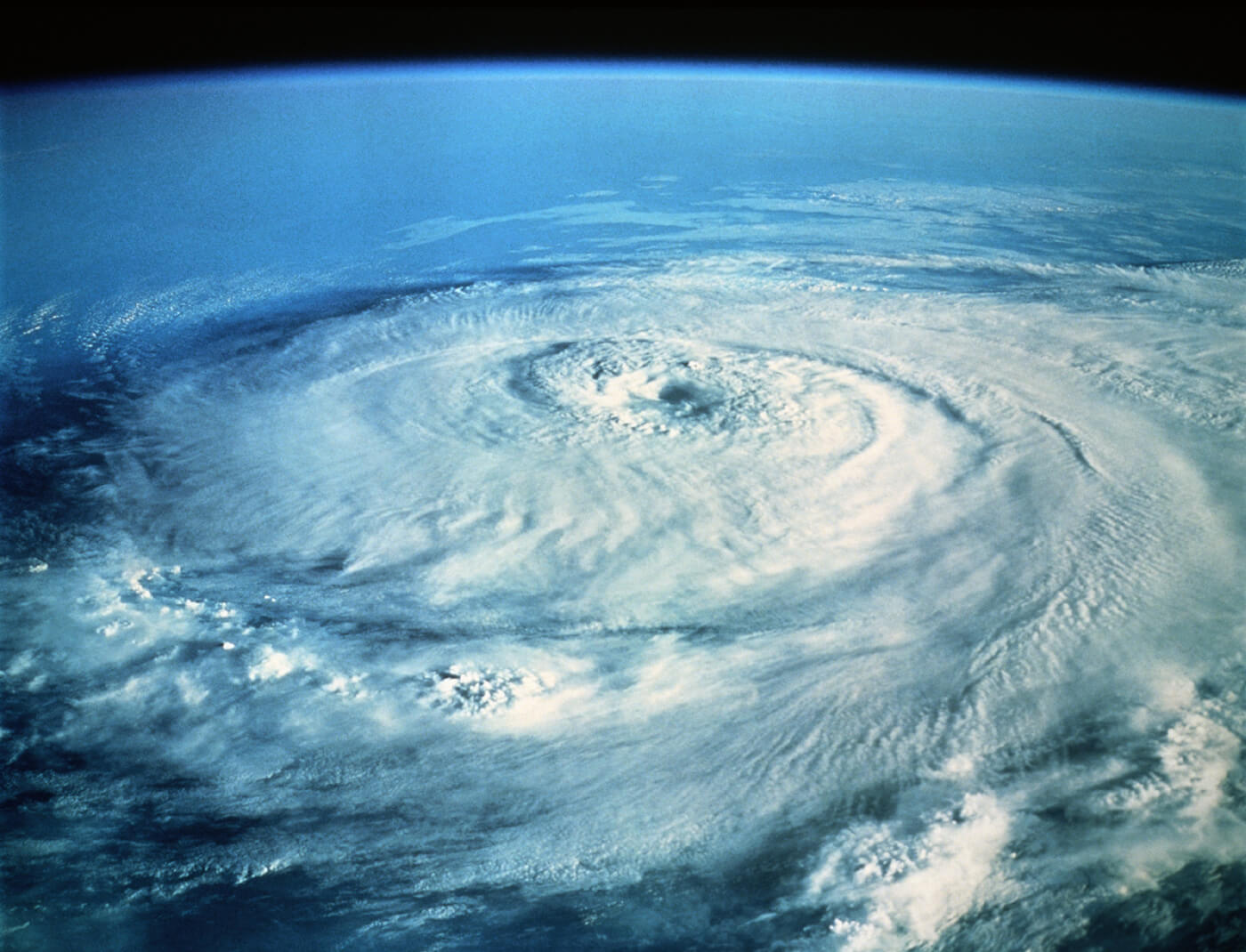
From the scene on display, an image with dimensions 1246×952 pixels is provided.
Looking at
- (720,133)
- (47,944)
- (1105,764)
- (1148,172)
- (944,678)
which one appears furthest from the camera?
(720,133)

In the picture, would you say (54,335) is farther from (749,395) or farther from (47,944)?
(47,944)

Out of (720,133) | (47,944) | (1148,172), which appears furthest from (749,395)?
(720,133)

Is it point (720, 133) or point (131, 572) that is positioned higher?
point (720, 133)

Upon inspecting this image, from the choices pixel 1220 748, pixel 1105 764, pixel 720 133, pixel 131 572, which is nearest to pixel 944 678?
pixel 1105 764

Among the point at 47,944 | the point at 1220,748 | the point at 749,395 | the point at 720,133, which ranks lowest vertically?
the point at 47,944

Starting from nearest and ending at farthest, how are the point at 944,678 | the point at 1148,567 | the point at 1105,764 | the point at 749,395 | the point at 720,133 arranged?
the point at 1105,764, the point at 944,678, the point at 1148,567, the point at 749,395, the point at 720,133

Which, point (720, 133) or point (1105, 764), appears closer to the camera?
point (1105, 764)
